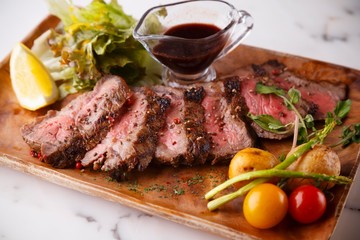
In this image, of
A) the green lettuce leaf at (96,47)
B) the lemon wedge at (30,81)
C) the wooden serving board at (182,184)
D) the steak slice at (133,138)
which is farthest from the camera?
the green lettuce leaf at (96,47)

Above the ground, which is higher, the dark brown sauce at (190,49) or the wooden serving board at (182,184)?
the dark brown sauce at (190,49)

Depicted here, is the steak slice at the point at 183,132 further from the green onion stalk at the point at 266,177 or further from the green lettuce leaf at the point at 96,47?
the green lettuce leaf at the point at 96,47

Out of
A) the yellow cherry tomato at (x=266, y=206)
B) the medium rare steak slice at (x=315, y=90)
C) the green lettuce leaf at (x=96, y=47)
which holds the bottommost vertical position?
the yellow cherry tomato at (x=266, y=206)

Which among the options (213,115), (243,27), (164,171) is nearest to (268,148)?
(213,115)

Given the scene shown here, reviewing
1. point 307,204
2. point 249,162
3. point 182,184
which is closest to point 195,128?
point 182,184

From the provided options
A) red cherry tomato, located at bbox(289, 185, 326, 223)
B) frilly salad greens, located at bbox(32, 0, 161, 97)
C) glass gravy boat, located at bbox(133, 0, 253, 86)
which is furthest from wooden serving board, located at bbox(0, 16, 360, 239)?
glass gravy boat, located at bbox(133, 0, 253, 86)

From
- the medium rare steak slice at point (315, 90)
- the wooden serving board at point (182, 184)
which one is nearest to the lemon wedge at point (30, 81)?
the wooden serving board at point (182, 184)

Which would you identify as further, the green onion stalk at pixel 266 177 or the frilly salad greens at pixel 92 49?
the frilly salad greens at pixel 92 49
